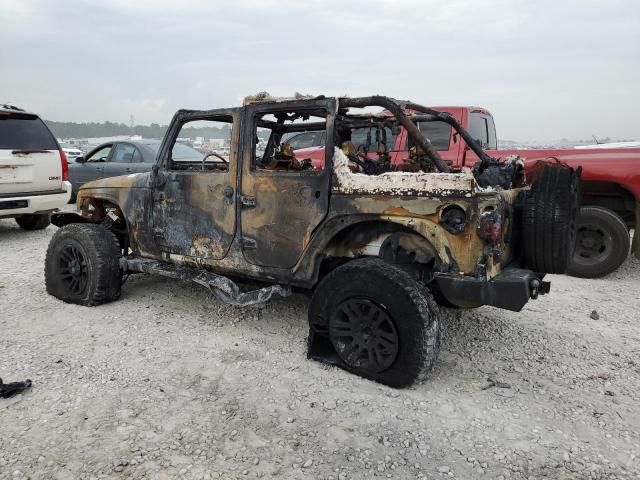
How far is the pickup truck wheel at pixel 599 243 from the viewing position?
5746mm

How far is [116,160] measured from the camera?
973 centimetres

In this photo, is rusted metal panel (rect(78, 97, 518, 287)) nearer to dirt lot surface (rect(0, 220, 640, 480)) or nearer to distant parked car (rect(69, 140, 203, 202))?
dirt lot surface (rect(0, 220, 640, 480))

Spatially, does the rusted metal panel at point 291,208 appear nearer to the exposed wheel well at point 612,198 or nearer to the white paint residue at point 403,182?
the white paint residue at point 403,182

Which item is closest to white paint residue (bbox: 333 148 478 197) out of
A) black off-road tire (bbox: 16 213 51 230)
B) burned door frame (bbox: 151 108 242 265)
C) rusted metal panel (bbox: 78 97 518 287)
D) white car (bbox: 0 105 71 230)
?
rusted metal panel (bbox: 78 97 518 287)

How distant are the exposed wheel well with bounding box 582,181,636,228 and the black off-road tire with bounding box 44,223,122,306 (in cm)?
539

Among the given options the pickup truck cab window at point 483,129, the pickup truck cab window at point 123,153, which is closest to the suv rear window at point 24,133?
the pickup truck cab window at point 123,153

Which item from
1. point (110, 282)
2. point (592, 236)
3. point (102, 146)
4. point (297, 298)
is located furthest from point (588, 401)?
point (102, 146)

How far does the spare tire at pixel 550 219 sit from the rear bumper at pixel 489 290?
25 cm

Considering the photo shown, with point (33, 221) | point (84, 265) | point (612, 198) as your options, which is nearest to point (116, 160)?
point (33, 221)

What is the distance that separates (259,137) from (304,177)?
729 mm

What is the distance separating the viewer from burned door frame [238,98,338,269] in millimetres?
3486

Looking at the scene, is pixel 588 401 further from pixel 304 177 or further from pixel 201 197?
pixel 201 197

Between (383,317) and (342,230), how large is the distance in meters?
0.70

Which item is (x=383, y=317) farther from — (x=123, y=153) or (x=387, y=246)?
(x=123, y=153)
